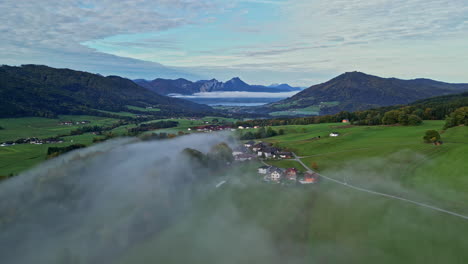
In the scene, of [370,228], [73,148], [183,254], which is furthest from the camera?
[73,148]

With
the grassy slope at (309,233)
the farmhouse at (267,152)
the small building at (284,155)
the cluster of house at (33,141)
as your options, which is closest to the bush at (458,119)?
the small building at (284,155)

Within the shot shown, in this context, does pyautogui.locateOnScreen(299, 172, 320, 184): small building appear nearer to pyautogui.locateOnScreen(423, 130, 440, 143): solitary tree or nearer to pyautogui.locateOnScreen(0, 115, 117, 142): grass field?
pyautogui.locateOnScreen(423, 130, 440, 143): solitary tree

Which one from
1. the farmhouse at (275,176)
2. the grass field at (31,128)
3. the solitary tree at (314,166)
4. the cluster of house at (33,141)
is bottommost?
the farmhouse at (275,176)

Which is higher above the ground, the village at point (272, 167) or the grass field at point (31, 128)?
the grass field at point (31, 128)

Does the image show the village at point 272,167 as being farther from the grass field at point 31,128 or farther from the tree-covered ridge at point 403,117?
the grass field at point 31,128

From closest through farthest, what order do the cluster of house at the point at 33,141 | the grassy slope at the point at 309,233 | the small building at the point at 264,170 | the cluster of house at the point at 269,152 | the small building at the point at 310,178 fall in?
the grassy slope at the point at 309,233 → the small building at the point at 310,178 → the small building at the point at 264,170 → the cluster of house at the point at 269,152 → the cluster of house at the point at 33,141

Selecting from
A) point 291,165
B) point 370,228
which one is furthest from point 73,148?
point 370,228

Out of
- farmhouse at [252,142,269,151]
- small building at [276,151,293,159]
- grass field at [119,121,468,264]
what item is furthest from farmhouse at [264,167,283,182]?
farmhouse at [252,142,269,151]

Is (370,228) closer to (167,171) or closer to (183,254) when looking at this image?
(183,254)

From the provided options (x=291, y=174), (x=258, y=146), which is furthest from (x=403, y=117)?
(x=291, y=174)
